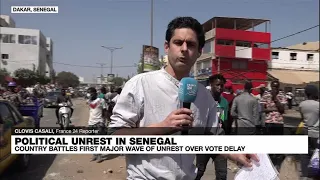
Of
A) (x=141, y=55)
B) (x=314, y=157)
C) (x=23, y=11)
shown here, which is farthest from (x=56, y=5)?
(x=314, y=157)

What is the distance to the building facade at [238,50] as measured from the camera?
3.16 m

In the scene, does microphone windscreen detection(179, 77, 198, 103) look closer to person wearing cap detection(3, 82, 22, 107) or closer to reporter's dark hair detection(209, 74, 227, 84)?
reporter's dark hair detection(209, 74, 227, 84)

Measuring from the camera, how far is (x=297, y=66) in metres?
4.32

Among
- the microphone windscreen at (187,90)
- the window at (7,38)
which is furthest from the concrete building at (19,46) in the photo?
the microphone windscreen at (187,90)

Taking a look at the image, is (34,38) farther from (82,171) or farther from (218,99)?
(218,99)

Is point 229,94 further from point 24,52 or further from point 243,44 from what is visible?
point 24,52

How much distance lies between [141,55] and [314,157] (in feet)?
6.20

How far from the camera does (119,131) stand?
1357mm

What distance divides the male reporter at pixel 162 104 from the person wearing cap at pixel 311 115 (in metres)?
Result: 2.02

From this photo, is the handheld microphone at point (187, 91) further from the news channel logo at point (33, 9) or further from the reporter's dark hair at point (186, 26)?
the news channel logo at point (33, 9)

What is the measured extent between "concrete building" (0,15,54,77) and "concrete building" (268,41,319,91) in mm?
2423

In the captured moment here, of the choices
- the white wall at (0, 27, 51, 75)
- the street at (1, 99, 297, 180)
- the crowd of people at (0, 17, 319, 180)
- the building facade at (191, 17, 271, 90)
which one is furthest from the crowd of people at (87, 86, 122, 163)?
the crowd of people at (0, 17, 319, 180)

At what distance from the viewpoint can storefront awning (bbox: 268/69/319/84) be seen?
133 inches

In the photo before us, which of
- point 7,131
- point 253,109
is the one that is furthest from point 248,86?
point 7,131
